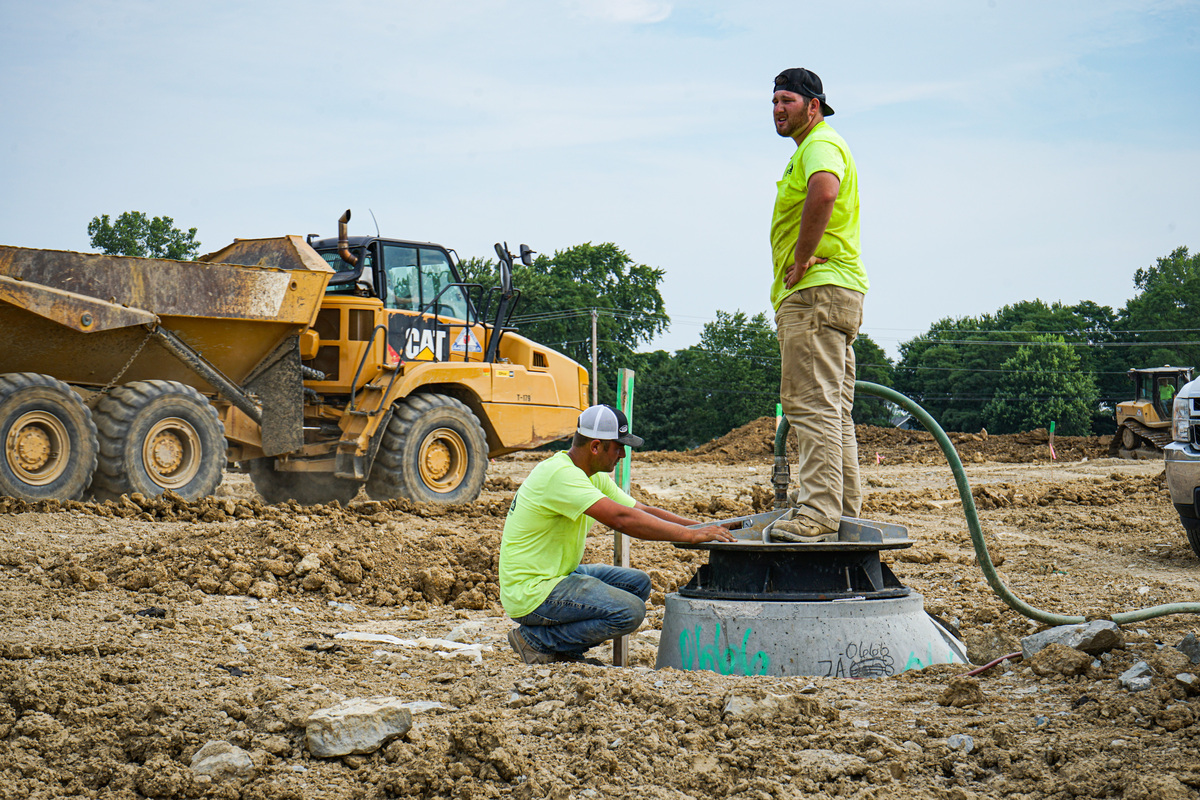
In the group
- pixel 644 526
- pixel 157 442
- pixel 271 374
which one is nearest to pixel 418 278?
pixel 271 374

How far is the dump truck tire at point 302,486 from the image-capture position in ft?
39.8

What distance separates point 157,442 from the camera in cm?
982

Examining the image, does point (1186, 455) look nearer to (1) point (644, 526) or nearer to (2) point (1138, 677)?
(2) point (1138, 677)

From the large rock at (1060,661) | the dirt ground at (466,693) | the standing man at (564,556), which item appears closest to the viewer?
the dirt ground at (466,693)

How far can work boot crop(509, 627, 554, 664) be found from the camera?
486 cm

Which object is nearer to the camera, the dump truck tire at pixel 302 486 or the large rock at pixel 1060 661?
the large rock at pixel 1060 661

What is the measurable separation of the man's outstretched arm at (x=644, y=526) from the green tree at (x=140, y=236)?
55466 millimetres

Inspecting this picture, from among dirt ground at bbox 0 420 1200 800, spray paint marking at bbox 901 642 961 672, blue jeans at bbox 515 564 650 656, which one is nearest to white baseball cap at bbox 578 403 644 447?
blue jeans at bbox 515 564 650 656

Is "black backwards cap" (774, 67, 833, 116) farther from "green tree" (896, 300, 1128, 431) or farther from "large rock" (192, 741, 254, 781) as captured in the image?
"green tree" (896, 300, 1128, 431)

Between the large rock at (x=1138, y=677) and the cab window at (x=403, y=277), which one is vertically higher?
the cab window at (x=403, y=277)

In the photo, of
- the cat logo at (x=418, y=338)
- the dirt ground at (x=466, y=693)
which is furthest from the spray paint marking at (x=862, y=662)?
the cat logo at (x=418, y=338)

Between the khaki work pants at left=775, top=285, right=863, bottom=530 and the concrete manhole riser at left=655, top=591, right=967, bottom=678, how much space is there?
40 centimetres

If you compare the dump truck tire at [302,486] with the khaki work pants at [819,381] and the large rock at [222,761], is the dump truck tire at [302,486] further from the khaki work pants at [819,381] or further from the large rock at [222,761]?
the large rock at [222,761]

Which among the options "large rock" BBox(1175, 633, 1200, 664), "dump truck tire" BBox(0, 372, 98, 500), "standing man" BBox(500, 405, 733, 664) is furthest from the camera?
"dump truck tire" BBox(0, 372, 98, 500)
